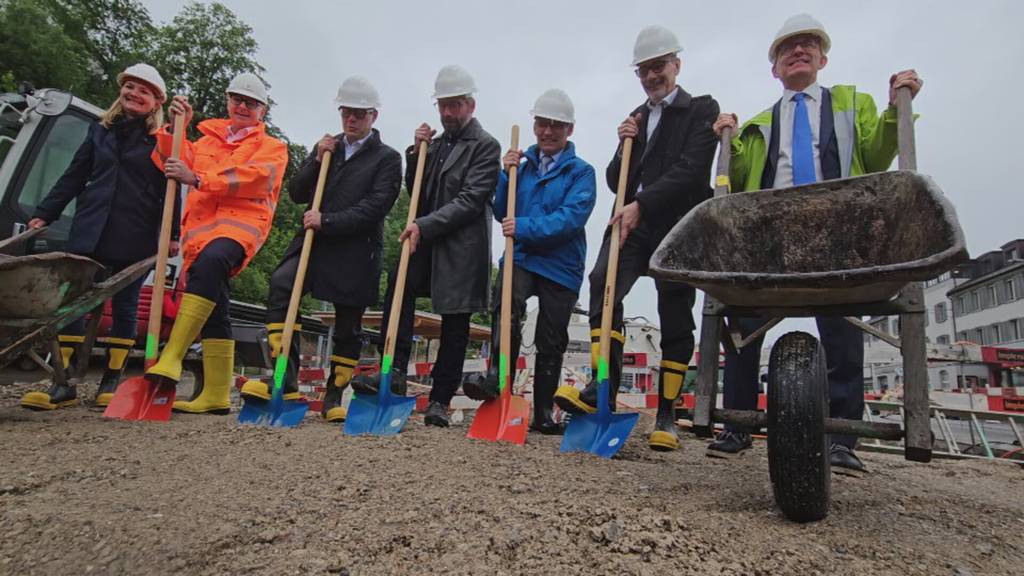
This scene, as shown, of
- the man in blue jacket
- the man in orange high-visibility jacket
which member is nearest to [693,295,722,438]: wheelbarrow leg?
the man in blue jacket

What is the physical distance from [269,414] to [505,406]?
4.52 ft

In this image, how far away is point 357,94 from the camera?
161 inches

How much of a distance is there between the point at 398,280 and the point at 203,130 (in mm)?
1796

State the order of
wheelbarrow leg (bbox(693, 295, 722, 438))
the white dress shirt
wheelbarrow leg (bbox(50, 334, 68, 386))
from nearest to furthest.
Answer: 1. wheelbarrow leg (bbox(693, 295, 722, 438))
2. the white dress shirt
3. wheelbarrow leg (bbox(50, 334, 68, 386))

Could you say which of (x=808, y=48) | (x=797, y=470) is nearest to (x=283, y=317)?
(x=797, y=470)

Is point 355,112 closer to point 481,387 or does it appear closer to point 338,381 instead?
point 338,381

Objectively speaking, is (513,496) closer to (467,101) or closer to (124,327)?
(467,101)

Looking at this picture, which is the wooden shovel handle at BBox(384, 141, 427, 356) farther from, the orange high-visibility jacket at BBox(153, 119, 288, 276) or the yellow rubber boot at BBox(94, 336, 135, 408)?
the yellow rubber boot at BBox(94, 336, 135, 408)

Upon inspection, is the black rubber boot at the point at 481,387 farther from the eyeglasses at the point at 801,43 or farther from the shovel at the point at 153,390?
the eyeglasses at the point at 801,43

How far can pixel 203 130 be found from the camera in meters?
4.17

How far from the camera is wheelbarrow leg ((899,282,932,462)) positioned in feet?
6.68

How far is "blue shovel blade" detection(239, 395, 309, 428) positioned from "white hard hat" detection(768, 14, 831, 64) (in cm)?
346

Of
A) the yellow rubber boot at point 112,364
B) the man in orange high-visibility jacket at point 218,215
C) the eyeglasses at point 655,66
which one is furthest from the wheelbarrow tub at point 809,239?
the yellow rubber boot at point 112,364

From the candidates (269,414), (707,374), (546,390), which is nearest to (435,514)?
(707,374)
